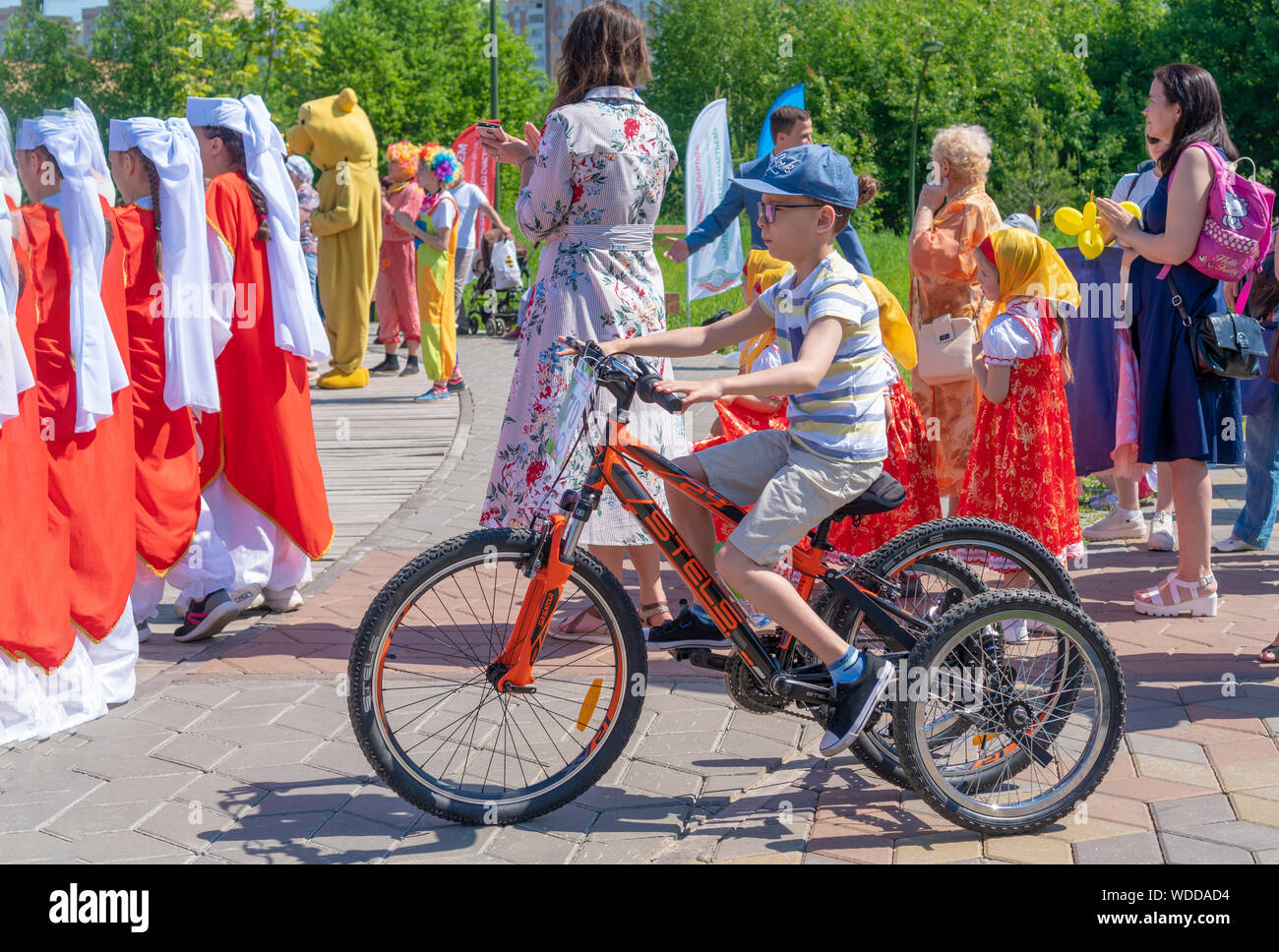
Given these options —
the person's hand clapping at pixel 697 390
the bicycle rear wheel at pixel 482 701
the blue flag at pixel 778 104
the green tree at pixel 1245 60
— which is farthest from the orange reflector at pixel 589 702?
the green tree at pixel 1245 60

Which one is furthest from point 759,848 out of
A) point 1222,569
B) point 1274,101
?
point 1274,101

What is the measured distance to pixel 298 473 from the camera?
5684mm

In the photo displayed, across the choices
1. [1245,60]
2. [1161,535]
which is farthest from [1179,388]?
[1245,60]

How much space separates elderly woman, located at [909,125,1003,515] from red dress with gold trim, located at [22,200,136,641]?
3366 millimetres

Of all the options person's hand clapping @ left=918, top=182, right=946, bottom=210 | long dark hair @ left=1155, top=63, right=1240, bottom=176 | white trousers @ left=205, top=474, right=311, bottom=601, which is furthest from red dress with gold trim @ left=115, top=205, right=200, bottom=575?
long dark hair @ left=1155, top=63, right=1240, bottom=176

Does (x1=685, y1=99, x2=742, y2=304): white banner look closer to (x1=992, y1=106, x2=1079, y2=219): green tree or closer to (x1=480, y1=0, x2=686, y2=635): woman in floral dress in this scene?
(x1=480, y1=0, x2=686, y2=635): woman in floral dress

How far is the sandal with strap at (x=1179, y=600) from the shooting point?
5.68m

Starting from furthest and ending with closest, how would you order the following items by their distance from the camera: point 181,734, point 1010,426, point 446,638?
point 1010,426
point 446,638
point 181,734

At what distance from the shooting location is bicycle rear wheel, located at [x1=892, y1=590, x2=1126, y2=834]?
3.62 meters

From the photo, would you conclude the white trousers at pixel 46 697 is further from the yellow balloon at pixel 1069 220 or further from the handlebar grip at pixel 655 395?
the yellow balloon at pixel 1069 220

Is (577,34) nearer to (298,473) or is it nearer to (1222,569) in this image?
(298,473)

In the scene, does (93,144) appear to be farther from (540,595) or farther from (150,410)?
(540,595)

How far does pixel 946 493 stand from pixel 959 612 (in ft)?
10.1

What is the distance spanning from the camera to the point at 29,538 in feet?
14.6
